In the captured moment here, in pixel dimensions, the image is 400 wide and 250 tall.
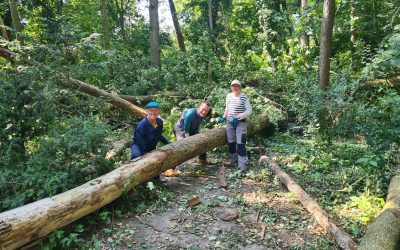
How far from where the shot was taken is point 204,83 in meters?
11.2

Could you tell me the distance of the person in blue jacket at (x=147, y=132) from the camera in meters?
5.72

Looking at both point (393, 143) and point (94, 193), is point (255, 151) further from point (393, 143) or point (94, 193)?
point (94, 193)

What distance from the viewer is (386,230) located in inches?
156

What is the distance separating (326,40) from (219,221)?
19.5 feet

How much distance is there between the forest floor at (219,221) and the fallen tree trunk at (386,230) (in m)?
0.49

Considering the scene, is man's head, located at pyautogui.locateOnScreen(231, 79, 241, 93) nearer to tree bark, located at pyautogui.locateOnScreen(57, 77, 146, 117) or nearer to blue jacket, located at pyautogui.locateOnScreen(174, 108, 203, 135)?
blue jacket, located at pyautogui.locateOnScreen(174, 108, 203, 135)

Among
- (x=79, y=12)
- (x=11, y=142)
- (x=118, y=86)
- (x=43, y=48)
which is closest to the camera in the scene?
(x=11, y=142)

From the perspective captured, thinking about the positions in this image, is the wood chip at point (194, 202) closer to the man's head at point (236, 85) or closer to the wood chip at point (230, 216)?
the wood chip at point (230, 216)

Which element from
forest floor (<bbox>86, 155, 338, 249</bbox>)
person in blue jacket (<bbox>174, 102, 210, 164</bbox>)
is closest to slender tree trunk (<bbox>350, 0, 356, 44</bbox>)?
person in blue jacket (<bbox>174, 102, 210, 164</bbox>)

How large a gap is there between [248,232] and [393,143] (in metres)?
3.39

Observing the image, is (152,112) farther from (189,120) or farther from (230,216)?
(230,216)

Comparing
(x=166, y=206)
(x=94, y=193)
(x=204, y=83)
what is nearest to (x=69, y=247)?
(x=94, y=193)

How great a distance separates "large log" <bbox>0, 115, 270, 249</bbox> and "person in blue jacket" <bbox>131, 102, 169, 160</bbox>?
0.89 ft

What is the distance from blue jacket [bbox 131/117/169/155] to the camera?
5.81m
